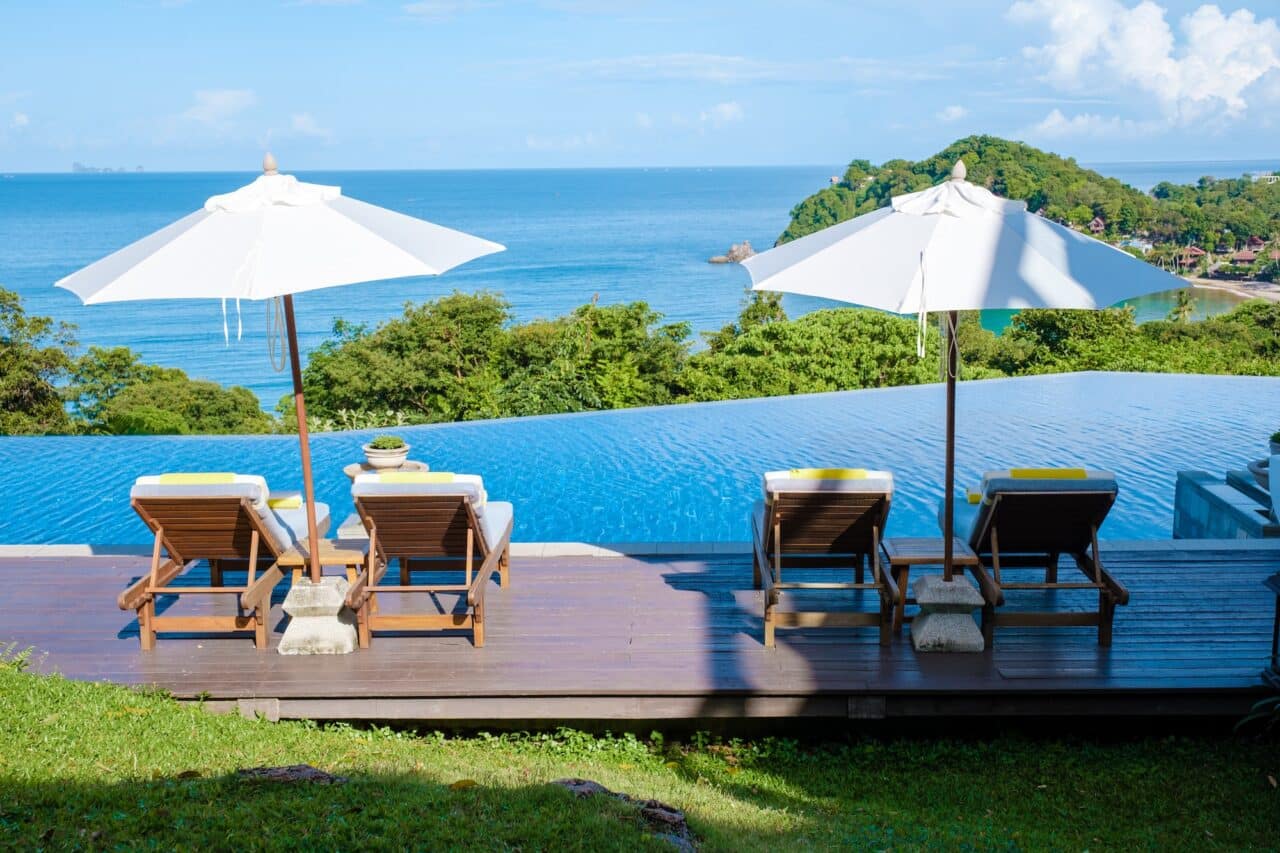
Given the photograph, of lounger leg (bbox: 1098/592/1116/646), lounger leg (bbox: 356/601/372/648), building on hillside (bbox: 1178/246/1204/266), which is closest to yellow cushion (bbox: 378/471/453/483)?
lounger leg (bbox: 356/601/372/648)

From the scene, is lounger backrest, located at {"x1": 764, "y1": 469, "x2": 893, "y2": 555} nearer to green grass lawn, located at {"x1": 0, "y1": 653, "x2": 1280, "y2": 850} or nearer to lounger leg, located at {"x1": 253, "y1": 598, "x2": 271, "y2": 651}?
green grass lawn, located at {"x1": 0, "y1": 653, "x2": 1280, "y2": 850}

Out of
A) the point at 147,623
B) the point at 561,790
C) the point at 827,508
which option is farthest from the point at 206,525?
the point at 827,508

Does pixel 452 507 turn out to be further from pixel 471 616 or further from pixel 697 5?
pixel 697 5

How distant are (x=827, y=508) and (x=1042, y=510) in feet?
3.14

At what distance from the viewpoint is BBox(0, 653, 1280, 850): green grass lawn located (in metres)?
3.03

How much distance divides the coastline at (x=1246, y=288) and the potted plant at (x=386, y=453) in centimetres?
6154

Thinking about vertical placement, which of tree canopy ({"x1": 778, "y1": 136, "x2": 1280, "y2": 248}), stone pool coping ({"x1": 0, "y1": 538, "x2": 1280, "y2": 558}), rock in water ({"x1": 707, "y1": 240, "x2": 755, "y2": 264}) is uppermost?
tree canopy ({"x1": 778, "y1": 136, "x2": 1280, "y2": 248})

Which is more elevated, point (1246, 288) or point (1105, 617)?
point (1105, 617)

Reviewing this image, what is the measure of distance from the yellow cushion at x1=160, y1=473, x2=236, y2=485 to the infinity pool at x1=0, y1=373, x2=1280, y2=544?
343 cm

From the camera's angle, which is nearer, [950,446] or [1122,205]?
[950,446]

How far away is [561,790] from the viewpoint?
3.38 meters

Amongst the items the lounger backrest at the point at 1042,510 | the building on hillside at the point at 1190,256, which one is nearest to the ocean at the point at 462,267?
the lounger backrest at the point at 1042,510

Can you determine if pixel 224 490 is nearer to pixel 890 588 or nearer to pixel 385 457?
pixel 385 457

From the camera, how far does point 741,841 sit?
10.5ft
